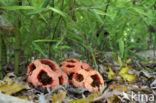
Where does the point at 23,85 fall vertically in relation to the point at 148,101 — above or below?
above

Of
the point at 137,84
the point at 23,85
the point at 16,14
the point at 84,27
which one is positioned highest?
the point at 16,14

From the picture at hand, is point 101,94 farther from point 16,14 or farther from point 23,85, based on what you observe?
point 16,14

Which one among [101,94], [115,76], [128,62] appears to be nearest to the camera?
[101,94]

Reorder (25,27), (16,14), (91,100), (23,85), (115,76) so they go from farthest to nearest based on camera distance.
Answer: (115,76)
(25,27)
(16,14)
(23,85)
(91,100)

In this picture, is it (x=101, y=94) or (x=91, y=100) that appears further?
(x=101, y=94)

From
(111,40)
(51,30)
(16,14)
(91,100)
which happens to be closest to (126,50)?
(111,40)

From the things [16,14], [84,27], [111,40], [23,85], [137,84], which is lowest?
[137,84]

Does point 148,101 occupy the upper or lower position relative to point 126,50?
lower

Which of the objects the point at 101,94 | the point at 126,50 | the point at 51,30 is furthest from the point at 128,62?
the point at 101,94

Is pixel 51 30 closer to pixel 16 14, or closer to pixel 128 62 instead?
pixel 16 14
